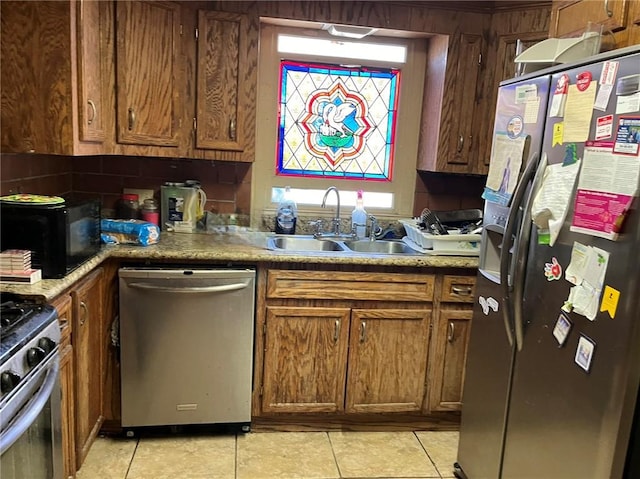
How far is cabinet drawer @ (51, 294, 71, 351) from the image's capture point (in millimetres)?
1830

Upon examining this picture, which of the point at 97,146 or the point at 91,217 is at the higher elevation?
the point at 97,146

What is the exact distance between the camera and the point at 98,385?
2.36m

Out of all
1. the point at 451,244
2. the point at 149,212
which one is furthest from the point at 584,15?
the point at 149,212

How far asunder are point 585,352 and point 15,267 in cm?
182

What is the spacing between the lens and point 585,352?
1.49m

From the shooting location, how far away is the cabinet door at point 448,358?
262 centimetres

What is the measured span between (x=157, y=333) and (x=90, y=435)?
50cm

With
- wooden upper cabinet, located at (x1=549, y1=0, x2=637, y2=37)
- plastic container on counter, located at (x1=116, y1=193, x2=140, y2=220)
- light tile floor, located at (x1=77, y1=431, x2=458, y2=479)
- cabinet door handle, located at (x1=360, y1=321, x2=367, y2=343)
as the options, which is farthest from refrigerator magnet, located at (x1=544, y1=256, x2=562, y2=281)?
plastic container on counter, located at (x1=116, y1=193, x2=140, y2=220)

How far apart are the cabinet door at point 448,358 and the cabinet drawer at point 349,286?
176 mm

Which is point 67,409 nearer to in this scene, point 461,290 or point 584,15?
point 461,290

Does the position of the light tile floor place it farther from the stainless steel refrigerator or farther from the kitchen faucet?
the kitchen faucet

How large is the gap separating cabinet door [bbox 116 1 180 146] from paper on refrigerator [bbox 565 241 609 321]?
1.94m

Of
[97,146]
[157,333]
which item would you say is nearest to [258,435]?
[157,333]

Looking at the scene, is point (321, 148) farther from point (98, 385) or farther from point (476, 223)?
point (98, 385)
